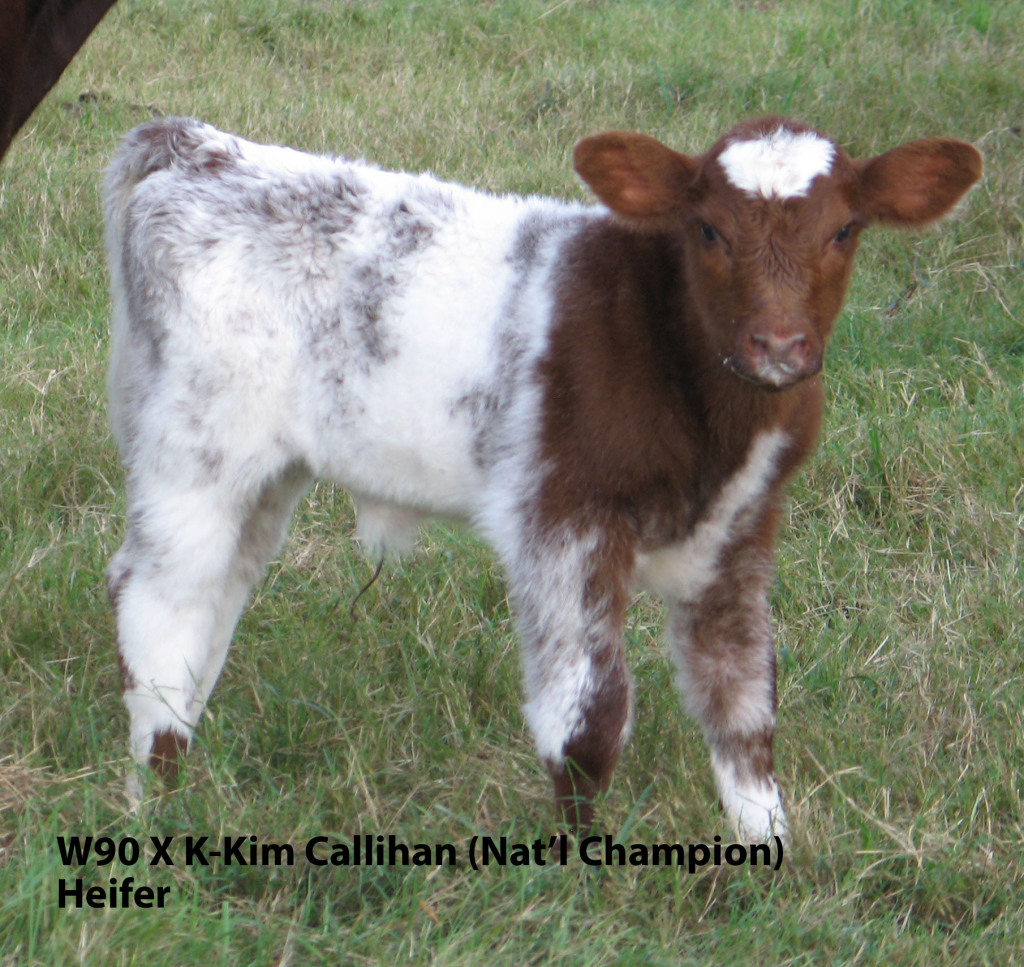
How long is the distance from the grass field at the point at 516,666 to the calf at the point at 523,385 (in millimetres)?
219

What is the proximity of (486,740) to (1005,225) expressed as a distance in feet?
12.4

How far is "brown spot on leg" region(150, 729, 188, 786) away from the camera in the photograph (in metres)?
3.27

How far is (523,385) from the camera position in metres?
3.12

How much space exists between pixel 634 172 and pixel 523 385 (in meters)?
0.50

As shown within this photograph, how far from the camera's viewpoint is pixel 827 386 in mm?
5246

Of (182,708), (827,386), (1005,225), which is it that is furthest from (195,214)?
(1005,225)

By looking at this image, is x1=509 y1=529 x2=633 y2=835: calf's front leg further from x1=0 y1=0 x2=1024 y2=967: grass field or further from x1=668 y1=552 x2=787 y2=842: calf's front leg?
x1=668 y1=552 x2=787 y2=842: calf's front leg

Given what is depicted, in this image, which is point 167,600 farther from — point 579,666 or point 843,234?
point 843,234

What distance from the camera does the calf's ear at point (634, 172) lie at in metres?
3.01

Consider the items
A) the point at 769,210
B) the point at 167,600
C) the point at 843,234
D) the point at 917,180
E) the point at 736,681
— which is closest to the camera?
the point at 769,210

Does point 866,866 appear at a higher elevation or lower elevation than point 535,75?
higher

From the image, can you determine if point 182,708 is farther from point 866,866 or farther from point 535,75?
point 535,75

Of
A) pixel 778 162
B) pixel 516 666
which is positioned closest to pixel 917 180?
pixel 778 162

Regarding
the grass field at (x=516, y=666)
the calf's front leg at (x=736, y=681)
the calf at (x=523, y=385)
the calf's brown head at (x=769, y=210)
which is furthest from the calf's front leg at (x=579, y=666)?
the calf's brown head at (x=769, y=210)
